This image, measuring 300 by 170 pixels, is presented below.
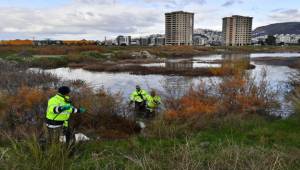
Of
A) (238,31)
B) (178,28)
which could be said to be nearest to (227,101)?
(178,28)

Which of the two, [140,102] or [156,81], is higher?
[140,102]

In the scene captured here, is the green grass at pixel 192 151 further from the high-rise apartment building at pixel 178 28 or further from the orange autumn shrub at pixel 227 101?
the high-rise apartment building at pixel 178 28

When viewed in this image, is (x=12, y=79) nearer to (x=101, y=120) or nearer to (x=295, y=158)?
(x=101, y=120)

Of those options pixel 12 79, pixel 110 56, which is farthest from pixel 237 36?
pixel 12 79

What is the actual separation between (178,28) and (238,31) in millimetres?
40183

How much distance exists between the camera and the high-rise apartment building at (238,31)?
7525 inches

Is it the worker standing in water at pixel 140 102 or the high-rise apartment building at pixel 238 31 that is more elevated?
the high-rise apartment building at pixel 238 31

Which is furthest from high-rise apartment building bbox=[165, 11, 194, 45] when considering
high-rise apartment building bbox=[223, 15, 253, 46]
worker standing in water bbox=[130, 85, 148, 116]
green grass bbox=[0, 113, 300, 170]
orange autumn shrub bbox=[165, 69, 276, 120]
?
green grass bbox=[0, 113, 300, 170]

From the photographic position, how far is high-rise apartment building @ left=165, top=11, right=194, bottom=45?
591 ft

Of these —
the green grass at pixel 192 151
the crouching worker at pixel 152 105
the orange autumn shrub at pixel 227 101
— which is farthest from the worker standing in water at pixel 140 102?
the green grass at pixel 192 151

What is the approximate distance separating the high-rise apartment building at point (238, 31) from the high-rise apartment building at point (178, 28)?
27.0 meters

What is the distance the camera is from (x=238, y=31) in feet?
630

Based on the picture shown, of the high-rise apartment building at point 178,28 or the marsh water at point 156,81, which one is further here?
the high-rise apartment building at point 178,28

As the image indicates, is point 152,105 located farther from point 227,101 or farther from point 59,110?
point 59,110
